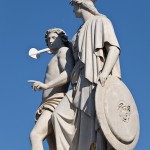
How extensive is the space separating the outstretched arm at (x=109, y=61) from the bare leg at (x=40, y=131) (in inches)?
50.5

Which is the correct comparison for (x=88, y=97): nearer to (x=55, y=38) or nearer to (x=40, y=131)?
(x=40, y=131)

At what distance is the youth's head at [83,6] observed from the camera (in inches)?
408

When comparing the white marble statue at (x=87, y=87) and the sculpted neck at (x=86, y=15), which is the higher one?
the sculpted neck at (x=86, y=15)

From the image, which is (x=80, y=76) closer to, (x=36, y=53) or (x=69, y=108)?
(x=69, y=108)

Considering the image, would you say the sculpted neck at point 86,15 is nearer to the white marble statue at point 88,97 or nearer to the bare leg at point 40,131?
the white marble statue at point 88,97

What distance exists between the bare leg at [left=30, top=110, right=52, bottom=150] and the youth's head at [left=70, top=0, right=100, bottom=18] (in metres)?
2.08

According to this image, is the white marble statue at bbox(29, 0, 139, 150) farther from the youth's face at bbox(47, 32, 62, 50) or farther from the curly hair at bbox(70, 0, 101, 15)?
the youth's face at bbox(47, 32, 62, 50)

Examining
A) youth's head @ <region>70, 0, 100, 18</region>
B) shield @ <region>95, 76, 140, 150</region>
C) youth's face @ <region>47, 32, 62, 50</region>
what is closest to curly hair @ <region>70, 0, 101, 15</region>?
youth's head @ <region>70, 0, 100, 18</region>

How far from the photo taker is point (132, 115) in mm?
9352

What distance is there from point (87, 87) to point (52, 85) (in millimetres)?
811

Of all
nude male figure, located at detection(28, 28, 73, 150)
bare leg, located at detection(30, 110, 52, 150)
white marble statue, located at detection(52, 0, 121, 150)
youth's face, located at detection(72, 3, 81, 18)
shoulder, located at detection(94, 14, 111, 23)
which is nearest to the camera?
white marble statue, located at detection(52, 0, 121, 150)

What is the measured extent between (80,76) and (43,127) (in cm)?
112

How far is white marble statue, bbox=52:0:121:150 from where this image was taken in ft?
30.2

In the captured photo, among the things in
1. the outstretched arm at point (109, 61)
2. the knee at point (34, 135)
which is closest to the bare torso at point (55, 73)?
the knee at point (34, 135)
